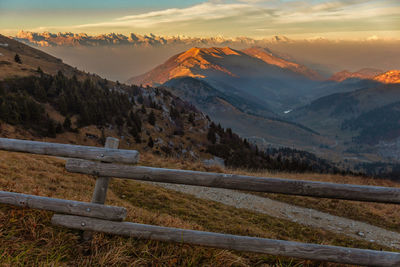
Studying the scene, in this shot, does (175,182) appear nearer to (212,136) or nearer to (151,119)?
(151,119)

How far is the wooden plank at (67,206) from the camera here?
5.01 meters

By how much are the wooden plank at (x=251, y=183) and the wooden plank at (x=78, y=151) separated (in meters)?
0.13

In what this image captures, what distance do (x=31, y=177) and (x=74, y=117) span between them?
166ft

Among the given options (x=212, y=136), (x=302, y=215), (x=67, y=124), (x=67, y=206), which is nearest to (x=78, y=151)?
(x=67, y=206)

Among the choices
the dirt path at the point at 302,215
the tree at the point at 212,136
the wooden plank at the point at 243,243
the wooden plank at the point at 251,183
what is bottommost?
the tree at the point at 212,136

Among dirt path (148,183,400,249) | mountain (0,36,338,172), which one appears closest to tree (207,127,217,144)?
mountain (0,36,338,172)

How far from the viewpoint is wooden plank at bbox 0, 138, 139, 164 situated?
4980 mm

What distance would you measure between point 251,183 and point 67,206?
3.57 metres

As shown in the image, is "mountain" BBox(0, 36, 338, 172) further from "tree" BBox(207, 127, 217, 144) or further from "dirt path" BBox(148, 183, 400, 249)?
"dirt path" BBox(148, 183, 400, 249)

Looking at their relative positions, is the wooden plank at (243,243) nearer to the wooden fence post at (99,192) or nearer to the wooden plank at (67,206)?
the wooden plank at (67,206)

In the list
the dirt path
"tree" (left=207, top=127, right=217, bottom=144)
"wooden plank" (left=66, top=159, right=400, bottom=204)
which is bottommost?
"tree" (left=207, top=127, right=217, bottom=144)

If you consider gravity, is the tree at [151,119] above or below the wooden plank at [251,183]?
below

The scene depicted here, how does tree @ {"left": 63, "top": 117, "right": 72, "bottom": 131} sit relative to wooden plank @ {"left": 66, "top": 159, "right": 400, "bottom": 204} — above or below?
below

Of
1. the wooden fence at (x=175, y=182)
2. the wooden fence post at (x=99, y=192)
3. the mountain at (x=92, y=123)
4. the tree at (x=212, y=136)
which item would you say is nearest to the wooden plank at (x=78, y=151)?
the wooden fence at (x=175, y=182)
